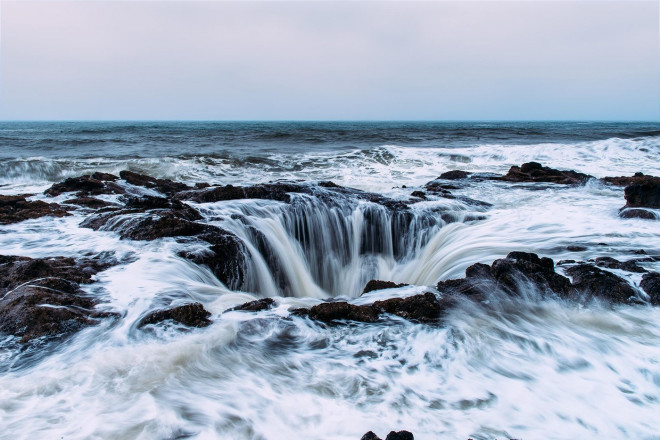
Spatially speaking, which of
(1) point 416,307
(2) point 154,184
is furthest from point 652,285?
(2) point 154,184

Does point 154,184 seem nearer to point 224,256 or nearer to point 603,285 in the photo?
point 224,256

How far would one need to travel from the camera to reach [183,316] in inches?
143

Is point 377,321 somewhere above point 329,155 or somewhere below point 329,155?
below

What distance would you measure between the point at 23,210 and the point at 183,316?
5.45 meters

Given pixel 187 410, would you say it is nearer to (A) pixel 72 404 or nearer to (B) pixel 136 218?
(A) pixel 72 404

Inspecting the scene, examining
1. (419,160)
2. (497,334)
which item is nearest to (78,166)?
(419,160)

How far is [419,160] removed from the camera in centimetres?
2000

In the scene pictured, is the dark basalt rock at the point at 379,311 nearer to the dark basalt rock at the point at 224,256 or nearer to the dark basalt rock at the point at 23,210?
the dark basalt rock at the point at 224,256

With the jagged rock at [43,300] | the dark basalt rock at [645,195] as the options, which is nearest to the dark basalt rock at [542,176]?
the dark basalt rock at [645,195]

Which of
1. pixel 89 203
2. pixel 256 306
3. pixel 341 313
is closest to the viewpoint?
pixel 341 313

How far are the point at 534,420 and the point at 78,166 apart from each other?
18.1 m

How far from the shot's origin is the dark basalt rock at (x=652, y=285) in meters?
4.11

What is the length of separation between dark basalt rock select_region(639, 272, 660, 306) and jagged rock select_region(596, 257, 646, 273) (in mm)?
276

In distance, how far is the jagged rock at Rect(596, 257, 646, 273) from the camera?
4711 mm
